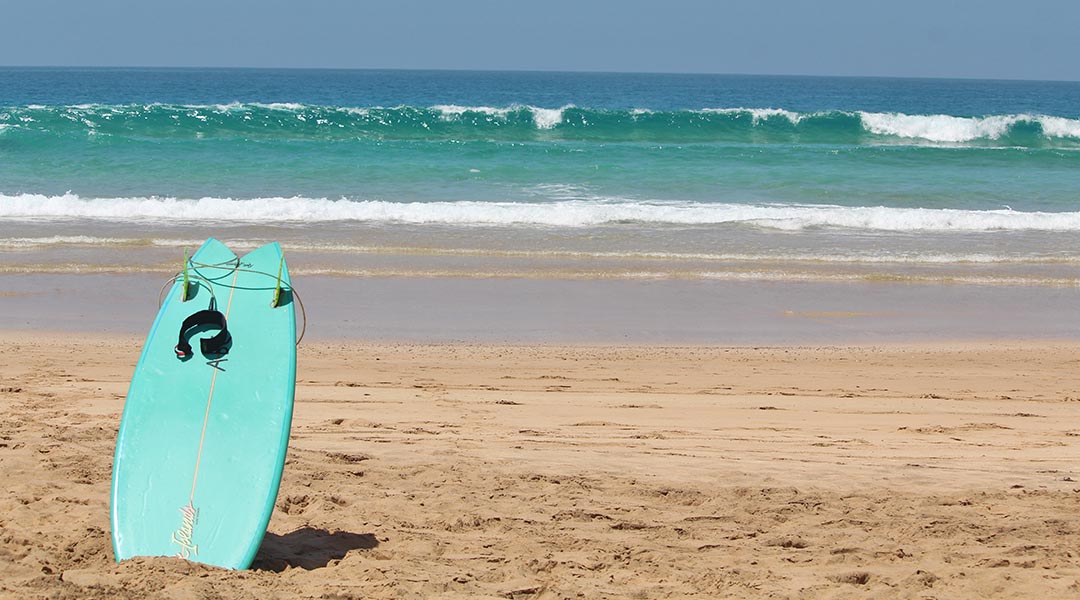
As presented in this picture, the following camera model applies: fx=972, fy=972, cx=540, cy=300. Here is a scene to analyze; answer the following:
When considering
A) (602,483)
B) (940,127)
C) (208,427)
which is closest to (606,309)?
(602,483)

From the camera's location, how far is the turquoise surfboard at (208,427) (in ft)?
14.8

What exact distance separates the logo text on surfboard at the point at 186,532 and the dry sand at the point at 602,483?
0.49 ft

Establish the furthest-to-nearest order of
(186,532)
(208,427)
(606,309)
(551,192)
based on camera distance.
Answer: (551,192) < (606,309) < (208,427) < (186,532)

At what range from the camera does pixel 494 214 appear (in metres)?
16.1

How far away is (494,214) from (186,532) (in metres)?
11.9

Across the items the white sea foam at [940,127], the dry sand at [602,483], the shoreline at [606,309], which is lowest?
the dry sand at [602,483]

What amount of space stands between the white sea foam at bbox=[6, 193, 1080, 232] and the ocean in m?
0.06

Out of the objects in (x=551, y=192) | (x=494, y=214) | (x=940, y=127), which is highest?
(x=940, y=127)

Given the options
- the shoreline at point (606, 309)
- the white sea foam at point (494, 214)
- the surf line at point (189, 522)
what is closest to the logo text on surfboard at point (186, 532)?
the surf line at point (189, 522)

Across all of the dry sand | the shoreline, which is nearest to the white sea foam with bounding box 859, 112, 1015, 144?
the shoreline

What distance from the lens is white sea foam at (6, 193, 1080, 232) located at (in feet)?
51.8

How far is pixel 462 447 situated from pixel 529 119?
26.6 metres

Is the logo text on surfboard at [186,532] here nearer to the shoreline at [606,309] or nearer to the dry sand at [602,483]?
the dry sand at [602,483]

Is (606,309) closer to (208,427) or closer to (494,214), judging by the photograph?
(208,427)
